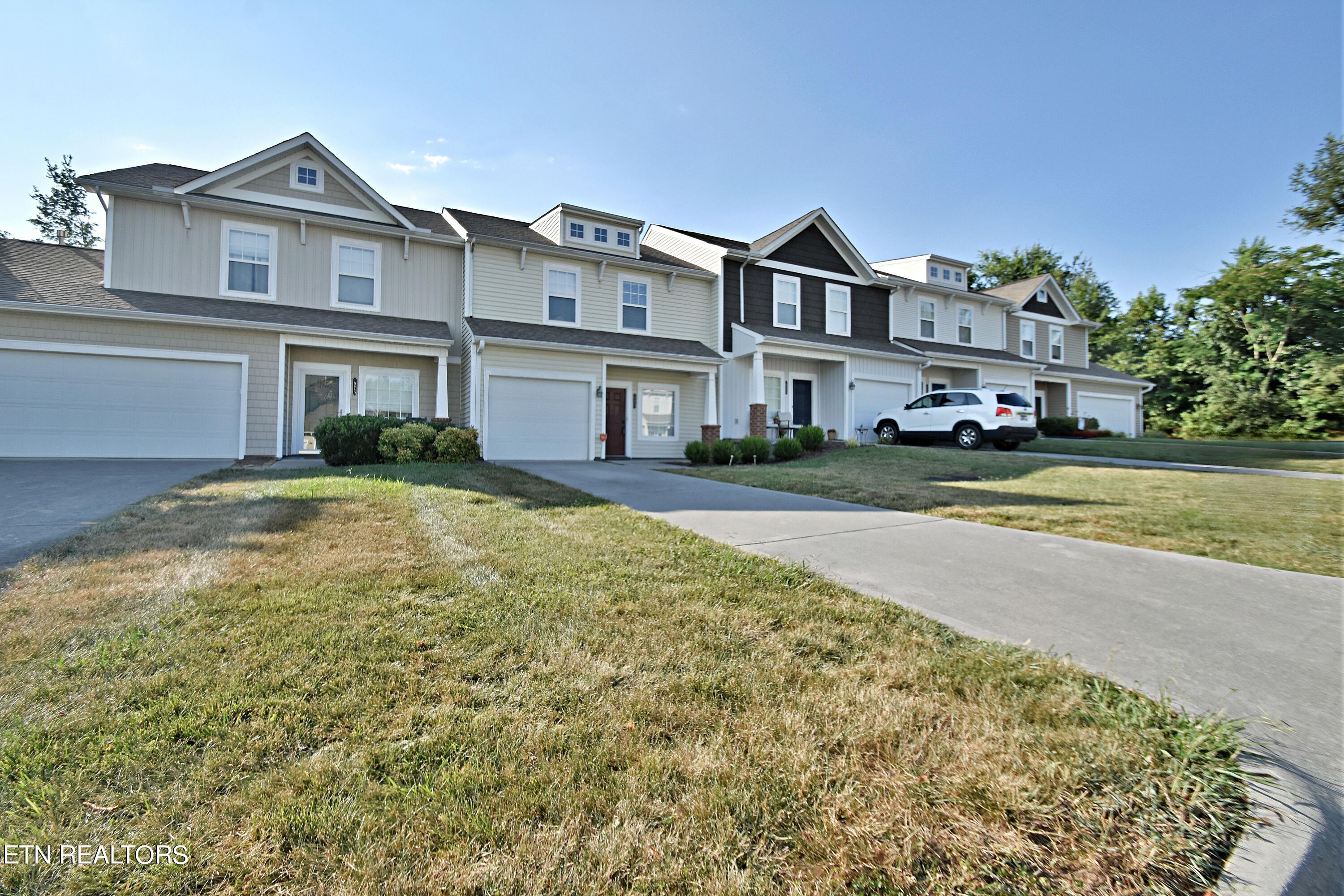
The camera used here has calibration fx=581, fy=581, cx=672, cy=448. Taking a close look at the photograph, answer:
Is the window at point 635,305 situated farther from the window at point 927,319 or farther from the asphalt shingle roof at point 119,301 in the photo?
the window at point 927,319

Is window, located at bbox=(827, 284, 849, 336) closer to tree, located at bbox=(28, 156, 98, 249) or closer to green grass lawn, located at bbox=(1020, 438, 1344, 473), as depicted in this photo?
green grass lawn, located at bbox=(1020, 438, 1344, 473)

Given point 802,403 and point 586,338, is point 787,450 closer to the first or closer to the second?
point 802,403

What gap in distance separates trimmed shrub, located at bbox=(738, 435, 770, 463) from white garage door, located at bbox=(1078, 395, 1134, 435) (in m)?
18.6

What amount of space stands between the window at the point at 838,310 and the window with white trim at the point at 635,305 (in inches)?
254

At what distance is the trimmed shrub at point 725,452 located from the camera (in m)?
14.1

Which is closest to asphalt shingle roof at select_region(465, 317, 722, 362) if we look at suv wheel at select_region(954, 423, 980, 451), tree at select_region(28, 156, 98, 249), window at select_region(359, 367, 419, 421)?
window at select_region(359, 367, 419, 421)

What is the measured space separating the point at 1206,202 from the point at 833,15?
54.8 feet

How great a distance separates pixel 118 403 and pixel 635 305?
11895 millimetres

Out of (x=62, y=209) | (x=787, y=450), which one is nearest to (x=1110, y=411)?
(x=787, y=450)

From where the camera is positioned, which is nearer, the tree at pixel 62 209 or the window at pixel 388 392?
the window at pixel 388 392

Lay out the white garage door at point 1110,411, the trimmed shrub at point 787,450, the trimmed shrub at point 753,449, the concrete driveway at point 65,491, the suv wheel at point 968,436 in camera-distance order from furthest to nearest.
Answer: the white garage door at point 1110,411
the suv wheel at point 968,436
the trimmed shrub at point 787,450
the trimmed shrub at point 753,449
the concrete driveway at point 65,491

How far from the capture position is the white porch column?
14.3m

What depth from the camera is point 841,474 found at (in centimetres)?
1047

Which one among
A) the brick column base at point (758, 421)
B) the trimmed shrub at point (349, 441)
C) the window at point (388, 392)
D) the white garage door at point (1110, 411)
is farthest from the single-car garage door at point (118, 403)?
the white garage door at point (1110, 411)
